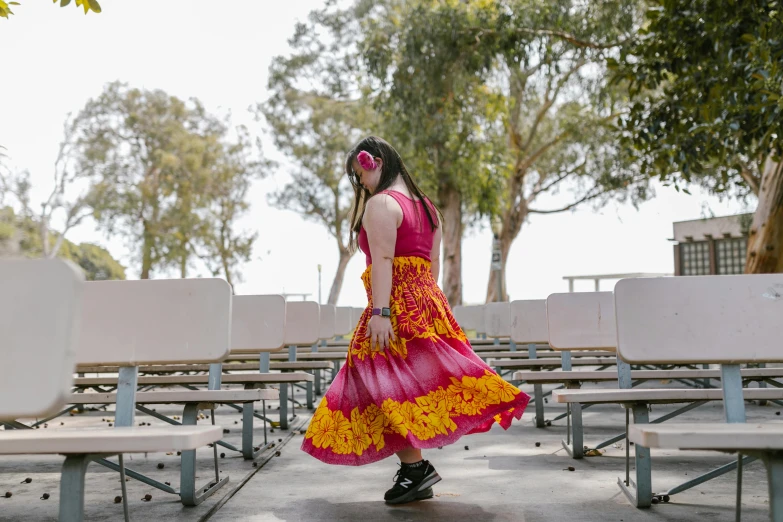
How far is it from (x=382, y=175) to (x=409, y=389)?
1.00m

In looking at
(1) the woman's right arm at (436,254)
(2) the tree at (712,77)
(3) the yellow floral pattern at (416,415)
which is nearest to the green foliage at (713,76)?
(2) the tree at (712,77)

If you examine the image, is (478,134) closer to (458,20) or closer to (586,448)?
(458,20)

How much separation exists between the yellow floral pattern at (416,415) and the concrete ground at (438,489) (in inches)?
11.8

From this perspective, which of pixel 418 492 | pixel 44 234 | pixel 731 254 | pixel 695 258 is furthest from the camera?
pixel 695 258

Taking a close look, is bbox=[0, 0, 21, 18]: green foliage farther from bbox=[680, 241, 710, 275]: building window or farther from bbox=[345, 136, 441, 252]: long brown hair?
bbox=[680, 241, 710, 275]: building window

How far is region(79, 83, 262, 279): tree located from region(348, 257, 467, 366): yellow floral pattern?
1075 inches

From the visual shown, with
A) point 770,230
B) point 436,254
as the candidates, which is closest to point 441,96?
point 770,230

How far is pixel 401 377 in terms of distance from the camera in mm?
3783

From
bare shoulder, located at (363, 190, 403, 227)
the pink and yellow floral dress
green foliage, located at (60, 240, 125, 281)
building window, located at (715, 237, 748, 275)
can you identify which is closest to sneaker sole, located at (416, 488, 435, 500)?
the pink and yellow floral dress

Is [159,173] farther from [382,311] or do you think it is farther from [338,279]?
[382,311]

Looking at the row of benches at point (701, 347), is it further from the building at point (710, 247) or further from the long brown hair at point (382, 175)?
the building at point (710, 247)

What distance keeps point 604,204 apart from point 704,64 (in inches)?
754

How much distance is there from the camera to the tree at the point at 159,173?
30672 millimetres

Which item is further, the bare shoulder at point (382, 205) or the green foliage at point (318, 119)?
the green foliage at point (318, 119)
